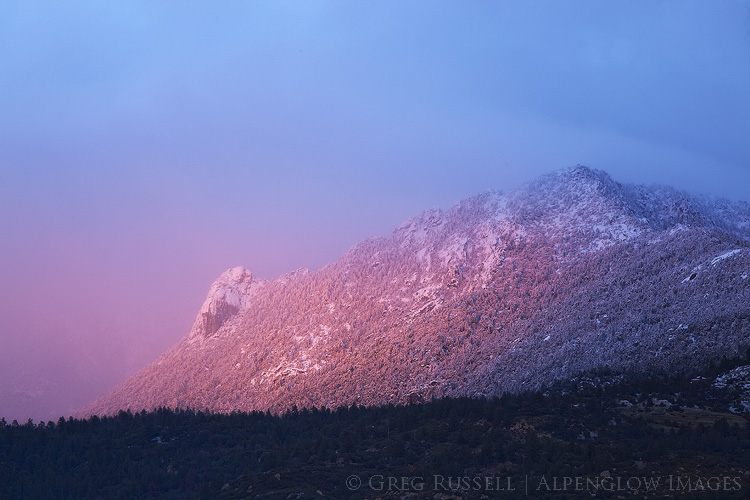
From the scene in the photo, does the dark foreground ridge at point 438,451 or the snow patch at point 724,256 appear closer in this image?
the dark foreground ridge at point 438,451

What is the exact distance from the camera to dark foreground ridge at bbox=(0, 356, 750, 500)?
67.6 metres

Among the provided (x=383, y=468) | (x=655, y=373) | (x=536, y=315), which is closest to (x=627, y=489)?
(x=383, y=468)

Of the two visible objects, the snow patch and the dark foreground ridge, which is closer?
the dark foreground ridge

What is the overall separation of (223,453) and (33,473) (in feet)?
89.0

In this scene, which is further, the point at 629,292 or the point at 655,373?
the point at 629,292

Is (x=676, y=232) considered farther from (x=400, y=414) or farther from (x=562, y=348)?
(x=400, y=414)

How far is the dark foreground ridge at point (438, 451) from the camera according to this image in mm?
67619

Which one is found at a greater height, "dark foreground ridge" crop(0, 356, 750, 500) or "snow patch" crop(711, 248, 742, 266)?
"snow patch" crop(711, 248, 742, 266)

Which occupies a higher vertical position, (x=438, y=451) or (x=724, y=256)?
(x=724, y=256)

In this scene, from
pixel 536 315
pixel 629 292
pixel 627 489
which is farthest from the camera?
pixel 536 315

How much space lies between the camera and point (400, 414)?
10569cm

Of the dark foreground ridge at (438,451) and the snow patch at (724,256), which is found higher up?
the snow patch at (724,256)

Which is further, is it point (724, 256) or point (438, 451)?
point (724, 256)

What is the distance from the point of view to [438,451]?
84.3m
